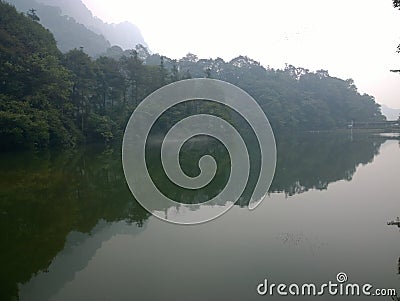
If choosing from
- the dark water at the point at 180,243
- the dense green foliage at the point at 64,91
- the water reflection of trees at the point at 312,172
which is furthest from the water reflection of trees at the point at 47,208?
the dense green foliage at the point at 64,91

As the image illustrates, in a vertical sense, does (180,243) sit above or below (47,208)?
below

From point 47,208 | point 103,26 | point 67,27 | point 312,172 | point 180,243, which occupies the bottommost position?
point 180,243

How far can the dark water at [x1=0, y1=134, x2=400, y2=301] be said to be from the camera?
4645mm

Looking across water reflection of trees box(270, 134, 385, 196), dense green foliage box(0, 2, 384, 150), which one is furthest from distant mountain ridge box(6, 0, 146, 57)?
water reflection of trees box(270, 134, 385, 196)

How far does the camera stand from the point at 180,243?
20.3 feet

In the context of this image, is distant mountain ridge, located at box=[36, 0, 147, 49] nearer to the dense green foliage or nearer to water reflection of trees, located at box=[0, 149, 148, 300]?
the dense green foliage

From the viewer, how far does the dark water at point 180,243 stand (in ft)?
15.2

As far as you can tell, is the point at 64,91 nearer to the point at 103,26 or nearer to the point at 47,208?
the point at 47,208

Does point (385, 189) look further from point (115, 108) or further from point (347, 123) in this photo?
point (347, 123)

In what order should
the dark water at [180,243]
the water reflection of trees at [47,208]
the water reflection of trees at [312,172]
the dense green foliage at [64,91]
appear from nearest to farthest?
1. the dark water at [180,243]
2. the water reflection of trees at [47,208]
3. the water reflection of trees at [312,172]
4. the dense green foliage at [64,91]

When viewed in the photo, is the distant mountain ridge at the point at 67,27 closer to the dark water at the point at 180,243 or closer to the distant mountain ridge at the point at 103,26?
the distant mountain ridge at the point at 103,26

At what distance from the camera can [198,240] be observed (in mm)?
6363

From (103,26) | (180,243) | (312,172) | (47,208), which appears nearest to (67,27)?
(103,26)

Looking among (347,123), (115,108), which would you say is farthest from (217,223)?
(347,123)
